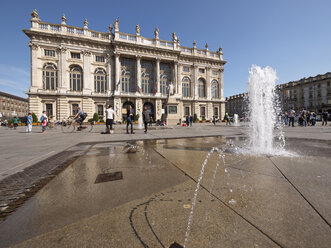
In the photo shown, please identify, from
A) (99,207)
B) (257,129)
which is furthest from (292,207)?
(257,129)

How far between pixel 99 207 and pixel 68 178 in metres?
1.11

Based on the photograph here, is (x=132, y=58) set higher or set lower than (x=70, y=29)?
lower

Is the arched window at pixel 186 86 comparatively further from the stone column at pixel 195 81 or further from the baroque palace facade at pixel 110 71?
the stone column at pixel 195 81

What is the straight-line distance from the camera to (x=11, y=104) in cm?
6175

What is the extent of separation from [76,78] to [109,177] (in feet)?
96.4

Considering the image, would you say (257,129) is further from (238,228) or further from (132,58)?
(132,58)

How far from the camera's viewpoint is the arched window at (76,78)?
2570cm

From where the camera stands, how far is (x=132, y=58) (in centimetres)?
2938

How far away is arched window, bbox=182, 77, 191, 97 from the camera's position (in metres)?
34.0

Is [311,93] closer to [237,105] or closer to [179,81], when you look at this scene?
[237,105]

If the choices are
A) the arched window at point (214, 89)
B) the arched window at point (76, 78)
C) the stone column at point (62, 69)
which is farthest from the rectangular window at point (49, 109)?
the arched window at point (214, 89)

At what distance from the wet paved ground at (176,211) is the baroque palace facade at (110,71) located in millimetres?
15286

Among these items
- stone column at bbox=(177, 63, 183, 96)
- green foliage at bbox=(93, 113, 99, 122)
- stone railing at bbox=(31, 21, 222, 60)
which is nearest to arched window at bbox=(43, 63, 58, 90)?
stone railing at bbox=(31, 21, 222, 60)

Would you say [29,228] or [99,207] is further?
[99,207]
